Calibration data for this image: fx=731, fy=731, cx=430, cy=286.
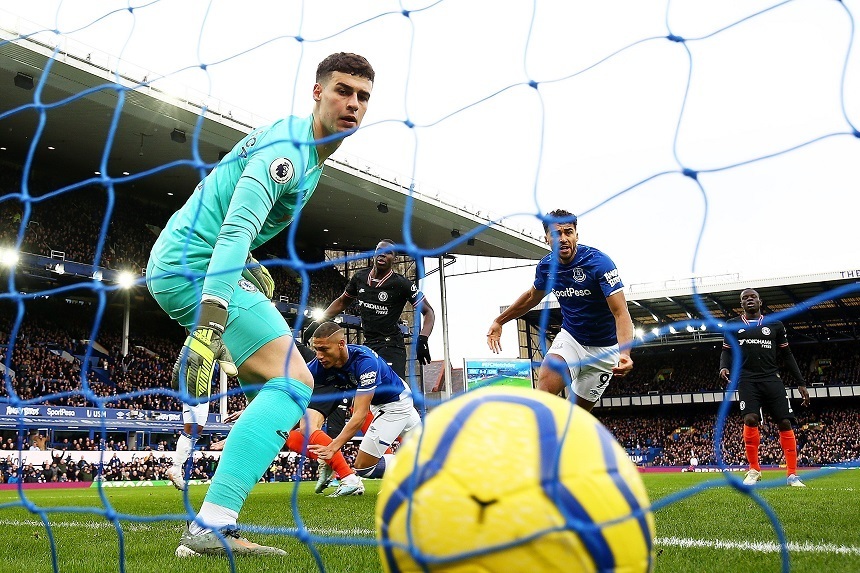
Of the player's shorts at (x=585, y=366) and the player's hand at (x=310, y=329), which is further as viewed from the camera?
the player's hand at (x=310, y=329)

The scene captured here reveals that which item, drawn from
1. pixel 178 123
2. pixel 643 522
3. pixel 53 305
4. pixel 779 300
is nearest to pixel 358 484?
pixel 643 522

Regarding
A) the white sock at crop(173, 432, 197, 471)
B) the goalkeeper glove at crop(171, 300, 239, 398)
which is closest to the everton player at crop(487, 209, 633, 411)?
the goalkeeper glove at crop(171, 300, 239, 398)

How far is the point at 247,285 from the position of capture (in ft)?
9.45

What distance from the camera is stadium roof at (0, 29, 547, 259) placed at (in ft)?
61.2

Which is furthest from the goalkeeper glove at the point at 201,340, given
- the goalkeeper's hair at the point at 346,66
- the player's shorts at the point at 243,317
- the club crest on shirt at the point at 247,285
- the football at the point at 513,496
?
the goalkeeper's hair at the point at 346,66

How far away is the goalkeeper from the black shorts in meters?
4.40

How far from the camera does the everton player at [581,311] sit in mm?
5117

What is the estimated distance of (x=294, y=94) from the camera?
276cm

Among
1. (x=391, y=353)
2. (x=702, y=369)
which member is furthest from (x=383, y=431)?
(x=702, y=369)

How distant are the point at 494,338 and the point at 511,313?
0.32m

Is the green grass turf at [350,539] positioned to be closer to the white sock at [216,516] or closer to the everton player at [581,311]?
the white sock at [216,516]

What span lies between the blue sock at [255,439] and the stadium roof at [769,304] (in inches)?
1153

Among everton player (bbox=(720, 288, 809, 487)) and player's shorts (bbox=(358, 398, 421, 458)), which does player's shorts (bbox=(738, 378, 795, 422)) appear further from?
player's shorts (bbox=(358, 398, 421, 458))

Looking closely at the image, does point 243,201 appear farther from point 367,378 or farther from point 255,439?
point 367,378
